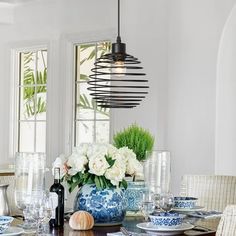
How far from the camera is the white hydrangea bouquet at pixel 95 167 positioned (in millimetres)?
2959

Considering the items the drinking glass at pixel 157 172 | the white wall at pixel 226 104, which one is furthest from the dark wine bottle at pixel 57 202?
the white wall at pixel 226 104

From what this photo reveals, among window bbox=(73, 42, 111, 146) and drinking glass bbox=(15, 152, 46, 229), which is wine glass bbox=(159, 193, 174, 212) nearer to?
drinking glass bbox=(15, 152, 46, 229)

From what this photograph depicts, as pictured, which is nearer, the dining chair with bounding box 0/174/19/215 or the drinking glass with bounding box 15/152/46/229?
the drinking glass with bounding box 15/152/46/229

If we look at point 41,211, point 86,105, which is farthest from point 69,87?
point 41,211

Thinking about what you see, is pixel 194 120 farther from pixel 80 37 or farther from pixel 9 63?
pixel 9 63

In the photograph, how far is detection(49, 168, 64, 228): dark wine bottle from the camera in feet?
9.70

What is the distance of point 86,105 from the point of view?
6793mm

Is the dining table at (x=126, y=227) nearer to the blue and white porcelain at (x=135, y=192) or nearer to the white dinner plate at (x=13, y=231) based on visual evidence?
the white dinner plate at (x=13, y=231)

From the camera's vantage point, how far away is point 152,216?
2797 millimetres

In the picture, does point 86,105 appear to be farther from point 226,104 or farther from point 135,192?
point 135,192

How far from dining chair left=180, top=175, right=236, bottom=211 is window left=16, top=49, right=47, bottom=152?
3.18 metres

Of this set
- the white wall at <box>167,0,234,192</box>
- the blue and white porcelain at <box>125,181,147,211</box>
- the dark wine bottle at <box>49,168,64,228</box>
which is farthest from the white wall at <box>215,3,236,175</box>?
the dark wine bottle at <box>49,168,64,228</box>

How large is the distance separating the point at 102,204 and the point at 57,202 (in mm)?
214

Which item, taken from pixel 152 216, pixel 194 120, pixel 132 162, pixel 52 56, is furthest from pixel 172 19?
pixel 152 216
